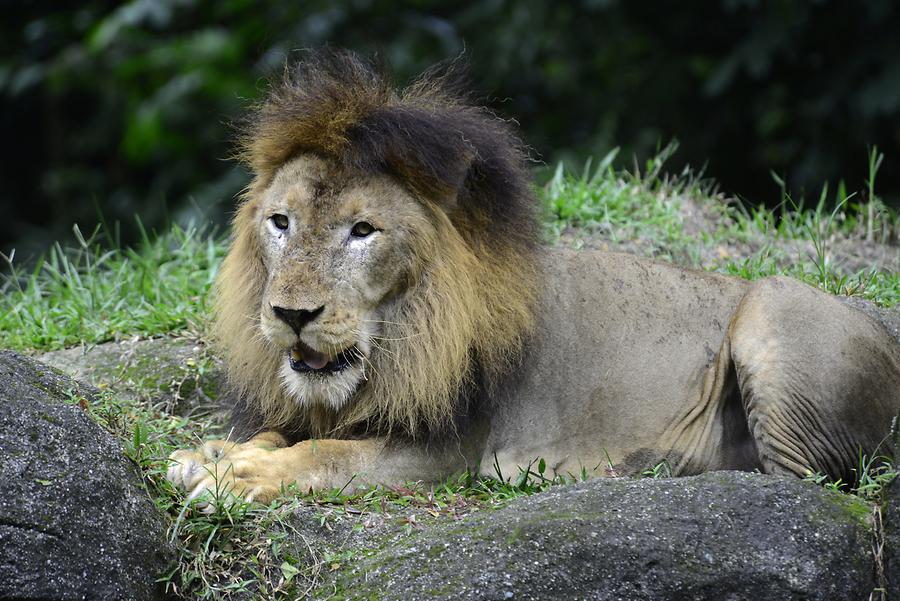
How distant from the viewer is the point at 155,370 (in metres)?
4.99

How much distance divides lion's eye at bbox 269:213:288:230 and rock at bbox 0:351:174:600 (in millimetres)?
1011

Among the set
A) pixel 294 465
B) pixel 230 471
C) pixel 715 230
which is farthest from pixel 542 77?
pixel 230 471

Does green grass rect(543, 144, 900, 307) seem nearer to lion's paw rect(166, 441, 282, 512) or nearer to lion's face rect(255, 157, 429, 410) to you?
lion's face rect(255, 157, 429, 410)

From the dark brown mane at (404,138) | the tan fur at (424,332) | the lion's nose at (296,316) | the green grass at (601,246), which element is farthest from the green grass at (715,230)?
the lion's nose at (296,316)

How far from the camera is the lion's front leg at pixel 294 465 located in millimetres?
3580

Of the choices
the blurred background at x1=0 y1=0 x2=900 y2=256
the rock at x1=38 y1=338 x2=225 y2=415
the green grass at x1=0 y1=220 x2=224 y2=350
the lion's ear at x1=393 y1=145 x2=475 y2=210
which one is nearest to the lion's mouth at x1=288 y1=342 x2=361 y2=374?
the lion's ear at x1=393 y1=145 x2=475 y2=210

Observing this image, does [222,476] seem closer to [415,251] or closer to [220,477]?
[220,477]

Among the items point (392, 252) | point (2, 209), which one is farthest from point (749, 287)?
point (2, 209)

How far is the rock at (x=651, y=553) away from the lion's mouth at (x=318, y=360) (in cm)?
84

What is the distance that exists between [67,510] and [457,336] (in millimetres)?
1450

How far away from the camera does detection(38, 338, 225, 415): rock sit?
485 centimetres

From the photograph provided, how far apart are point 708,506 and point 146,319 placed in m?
2.96

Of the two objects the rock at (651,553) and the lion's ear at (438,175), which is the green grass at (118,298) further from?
the rock at (651,553)

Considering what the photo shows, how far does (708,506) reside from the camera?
10.7ft
